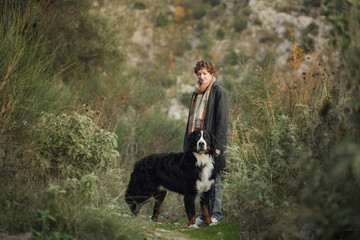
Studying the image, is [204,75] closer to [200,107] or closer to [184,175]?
[200,107]

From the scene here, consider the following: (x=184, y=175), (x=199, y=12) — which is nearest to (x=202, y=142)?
(x=184, y=175)

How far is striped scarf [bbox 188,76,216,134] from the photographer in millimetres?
6457

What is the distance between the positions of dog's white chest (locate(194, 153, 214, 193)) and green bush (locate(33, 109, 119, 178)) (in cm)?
118

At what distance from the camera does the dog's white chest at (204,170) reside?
591 cm

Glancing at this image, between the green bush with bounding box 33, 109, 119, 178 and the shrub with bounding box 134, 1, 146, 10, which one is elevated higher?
the shrub with bounding box 134, 1, 146, 10

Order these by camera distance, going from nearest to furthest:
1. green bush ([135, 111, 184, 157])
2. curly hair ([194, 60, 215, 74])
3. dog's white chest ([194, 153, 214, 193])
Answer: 1. dog's white chest ([194, 153, 214, 193])
2. curly hair ([194, 60, 215, 74])
3. green bush ([135, 111, 184, 157])

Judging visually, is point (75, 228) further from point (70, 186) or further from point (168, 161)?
point (168, 161)

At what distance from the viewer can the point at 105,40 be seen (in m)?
16.5

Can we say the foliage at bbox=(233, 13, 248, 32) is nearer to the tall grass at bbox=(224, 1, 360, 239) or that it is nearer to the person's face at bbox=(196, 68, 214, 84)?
the tall grass at bbox=(224, 1, 360, 239)

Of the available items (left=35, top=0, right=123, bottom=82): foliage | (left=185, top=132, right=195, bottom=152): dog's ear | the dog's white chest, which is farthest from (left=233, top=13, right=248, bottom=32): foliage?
the dog's white chest

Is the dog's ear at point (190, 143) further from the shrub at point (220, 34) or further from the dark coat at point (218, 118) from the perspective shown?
the shrub at point (220, 34)

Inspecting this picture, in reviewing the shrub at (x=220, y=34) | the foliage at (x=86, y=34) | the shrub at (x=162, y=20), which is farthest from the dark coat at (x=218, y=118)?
the shrub at (x=162, y=20)

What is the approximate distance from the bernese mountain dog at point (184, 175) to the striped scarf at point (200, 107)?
37 cm

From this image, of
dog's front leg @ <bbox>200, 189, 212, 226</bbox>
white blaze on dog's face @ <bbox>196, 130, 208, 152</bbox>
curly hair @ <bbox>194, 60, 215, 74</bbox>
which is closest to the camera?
white blaze on dog's face @ <bbox>196, 130, 208, 152</bbox>
